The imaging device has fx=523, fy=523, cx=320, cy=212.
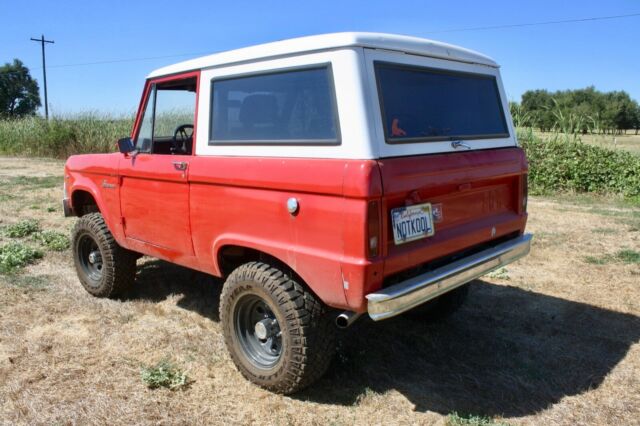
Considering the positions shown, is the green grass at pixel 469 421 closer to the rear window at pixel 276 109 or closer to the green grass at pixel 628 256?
A: the rear window at pixel 276 109

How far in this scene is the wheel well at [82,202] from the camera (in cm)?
513

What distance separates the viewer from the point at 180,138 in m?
4.45

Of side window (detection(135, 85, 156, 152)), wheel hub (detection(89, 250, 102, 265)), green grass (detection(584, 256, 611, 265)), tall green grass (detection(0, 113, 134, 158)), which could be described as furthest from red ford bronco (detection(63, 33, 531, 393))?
tall green grass (detection(0, 113, 134, 158))

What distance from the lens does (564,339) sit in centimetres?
405

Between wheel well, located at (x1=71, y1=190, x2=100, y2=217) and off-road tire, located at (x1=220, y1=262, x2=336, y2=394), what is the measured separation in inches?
104

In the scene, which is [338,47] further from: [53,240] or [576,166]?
[576,166]

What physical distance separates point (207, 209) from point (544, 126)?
476 inches

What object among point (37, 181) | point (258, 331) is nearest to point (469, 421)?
point (258, 331)

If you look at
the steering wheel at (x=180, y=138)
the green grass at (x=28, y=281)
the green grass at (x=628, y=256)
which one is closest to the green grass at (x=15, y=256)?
the green grass at (x=28, y=281)

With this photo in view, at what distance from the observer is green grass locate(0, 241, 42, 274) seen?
573cm

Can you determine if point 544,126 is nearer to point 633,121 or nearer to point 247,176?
point 247,176

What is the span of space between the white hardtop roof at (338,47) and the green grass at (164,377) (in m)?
2.08

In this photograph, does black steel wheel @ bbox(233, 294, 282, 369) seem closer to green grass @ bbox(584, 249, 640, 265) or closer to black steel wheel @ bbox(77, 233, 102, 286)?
black steel wheel @ bbox(77, 233, 102, 286)

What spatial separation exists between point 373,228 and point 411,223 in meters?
0.33
